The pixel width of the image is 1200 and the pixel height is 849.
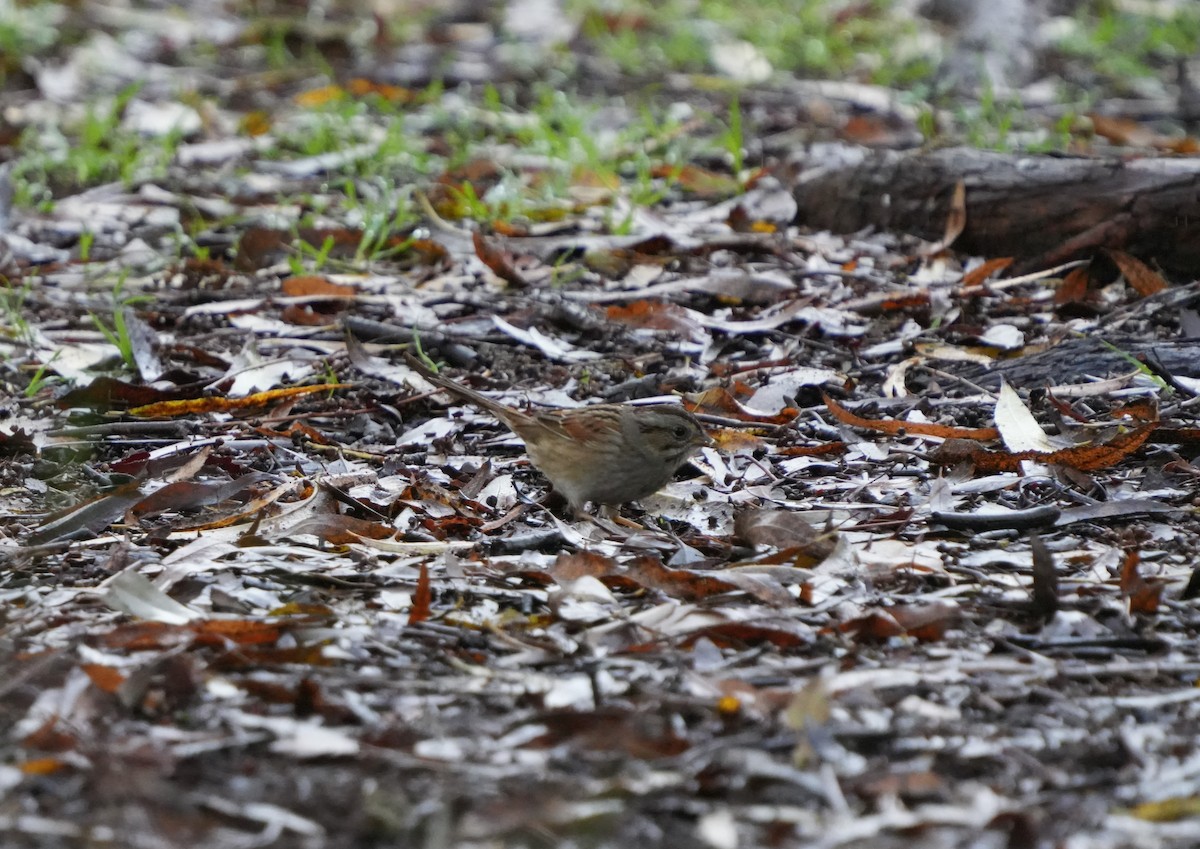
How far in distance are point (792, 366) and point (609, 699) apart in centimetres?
271

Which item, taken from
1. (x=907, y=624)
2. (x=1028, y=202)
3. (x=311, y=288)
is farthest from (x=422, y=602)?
(x=1028, y=202)

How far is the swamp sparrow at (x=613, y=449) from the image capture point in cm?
445

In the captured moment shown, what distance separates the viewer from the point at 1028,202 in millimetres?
6395

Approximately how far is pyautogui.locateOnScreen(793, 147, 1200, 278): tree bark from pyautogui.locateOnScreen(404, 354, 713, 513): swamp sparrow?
2.45m

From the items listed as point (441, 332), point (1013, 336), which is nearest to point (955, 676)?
point (1013, 336)

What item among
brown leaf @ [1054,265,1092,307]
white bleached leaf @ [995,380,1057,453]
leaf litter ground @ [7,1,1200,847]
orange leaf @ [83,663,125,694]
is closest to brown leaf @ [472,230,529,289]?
leaf litter ground @ [7,1,1200,847]

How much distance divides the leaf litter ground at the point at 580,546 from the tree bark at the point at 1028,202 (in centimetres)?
19

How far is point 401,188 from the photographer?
783 cm

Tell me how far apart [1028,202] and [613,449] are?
2.78 meters

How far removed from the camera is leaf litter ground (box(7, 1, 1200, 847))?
9.09 feet

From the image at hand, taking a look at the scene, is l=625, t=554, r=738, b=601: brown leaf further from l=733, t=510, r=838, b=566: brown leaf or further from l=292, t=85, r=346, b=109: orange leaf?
l=292, t=85, r=346, b=109: orange leaf

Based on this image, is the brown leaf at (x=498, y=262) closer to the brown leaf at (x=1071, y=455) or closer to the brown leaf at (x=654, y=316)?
the brown leaf at (x=654, y=316)

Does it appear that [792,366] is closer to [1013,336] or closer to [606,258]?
[1013,336]

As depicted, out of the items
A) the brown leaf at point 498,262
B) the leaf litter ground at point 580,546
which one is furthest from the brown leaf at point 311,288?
the brown leaf at point 498,262
